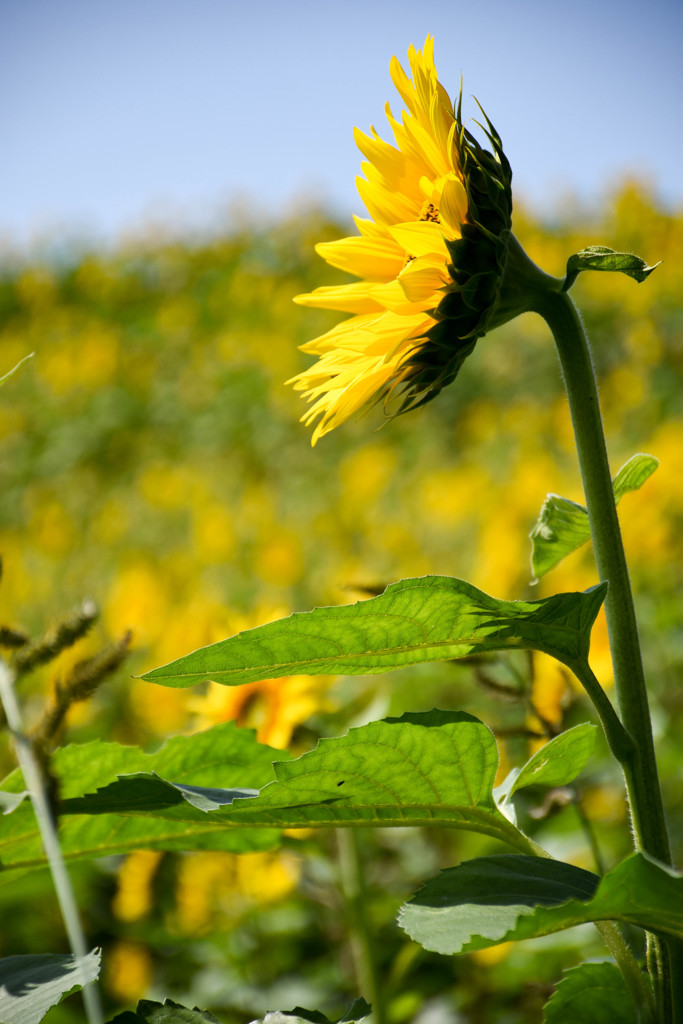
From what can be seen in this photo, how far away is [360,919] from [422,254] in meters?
0.65

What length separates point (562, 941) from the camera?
35.6 inches

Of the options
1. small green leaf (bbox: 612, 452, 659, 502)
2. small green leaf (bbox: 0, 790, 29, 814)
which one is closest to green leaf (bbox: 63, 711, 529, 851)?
small green leaf (bbox: 0, 790, 29, 814)

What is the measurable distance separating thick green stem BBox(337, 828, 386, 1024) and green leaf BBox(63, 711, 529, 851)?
405 millimetres

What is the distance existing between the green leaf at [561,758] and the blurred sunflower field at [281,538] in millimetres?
133

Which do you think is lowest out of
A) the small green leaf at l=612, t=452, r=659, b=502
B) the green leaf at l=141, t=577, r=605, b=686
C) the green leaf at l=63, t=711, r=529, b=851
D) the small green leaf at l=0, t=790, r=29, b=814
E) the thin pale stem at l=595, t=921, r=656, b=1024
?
the thin pale stem at l=595, t=921, r=656, b=1024

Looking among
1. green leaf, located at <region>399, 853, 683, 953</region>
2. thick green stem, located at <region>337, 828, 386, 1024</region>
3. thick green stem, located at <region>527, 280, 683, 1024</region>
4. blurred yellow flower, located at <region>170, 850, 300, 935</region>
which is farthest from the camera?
blurred yellow flower, located at <region>170, 850, 300, 935</region>

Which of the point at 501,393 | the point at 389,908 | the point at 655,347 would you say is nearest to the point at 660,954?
the point at 389,908

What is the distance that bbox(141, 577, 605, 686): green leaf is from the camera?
399 millimetres

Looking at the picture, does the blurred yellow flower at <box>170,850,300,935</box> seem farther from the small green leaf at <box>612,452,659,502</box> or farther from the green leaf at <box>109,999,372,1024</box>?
the small green leaf at <box>612,452,659,502</box>

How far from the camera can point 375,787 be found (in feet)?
1.47

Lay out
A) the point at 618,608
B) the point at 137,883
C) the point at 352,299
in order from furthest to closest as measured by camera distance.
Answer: the point at 137,883 < the point at 352,299 < the point at 618,608

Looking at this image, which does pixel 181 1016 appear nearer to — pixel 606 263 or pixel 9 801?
pixel 9 801

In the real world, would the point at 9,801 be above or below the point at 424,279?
below

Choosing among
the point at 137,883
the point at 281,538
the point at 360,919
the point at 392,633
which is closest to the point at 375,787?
the point at 392,633
